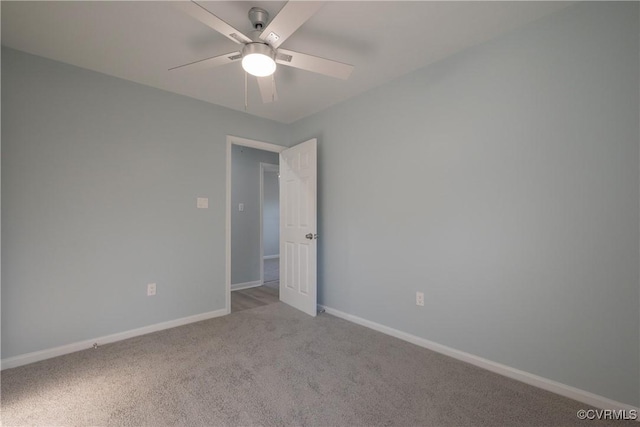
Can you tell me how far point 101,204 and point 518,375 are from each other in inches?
144

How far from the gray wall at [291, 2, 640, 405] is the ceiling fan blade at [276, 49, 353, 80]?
99cm

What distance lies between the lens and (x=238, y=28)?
6.30 ft

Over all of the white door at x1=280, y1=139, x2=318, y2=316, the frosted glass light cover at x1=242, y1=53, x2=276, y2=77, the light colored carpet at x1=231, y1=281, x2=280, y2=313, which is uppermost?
the frosted glass light cover at x1=242, y1=53, x2=276, y2=77

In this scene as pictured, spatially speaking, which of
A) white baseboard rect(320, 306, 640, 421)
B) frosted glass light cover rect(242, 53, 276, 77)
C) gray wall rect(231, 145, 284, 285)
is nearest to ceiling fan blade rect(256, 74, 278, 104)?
frosted glass light cover rect(242, 53, 276, 77)

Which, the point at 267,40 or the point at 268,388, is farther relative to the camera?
the point at 268,388

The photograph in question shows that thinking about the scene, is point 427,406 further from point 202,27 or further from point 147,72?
point 147,72

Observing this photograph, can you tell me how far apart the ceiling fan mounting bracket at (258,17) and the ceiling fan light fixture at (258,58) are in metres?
0.23

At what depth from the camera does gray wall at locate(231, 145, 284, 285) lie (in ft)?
14.7

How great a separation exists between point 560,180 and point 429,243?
99 centimetres

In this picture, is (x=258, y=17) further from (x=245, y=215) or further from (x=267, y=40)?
(x=245, y=215)
